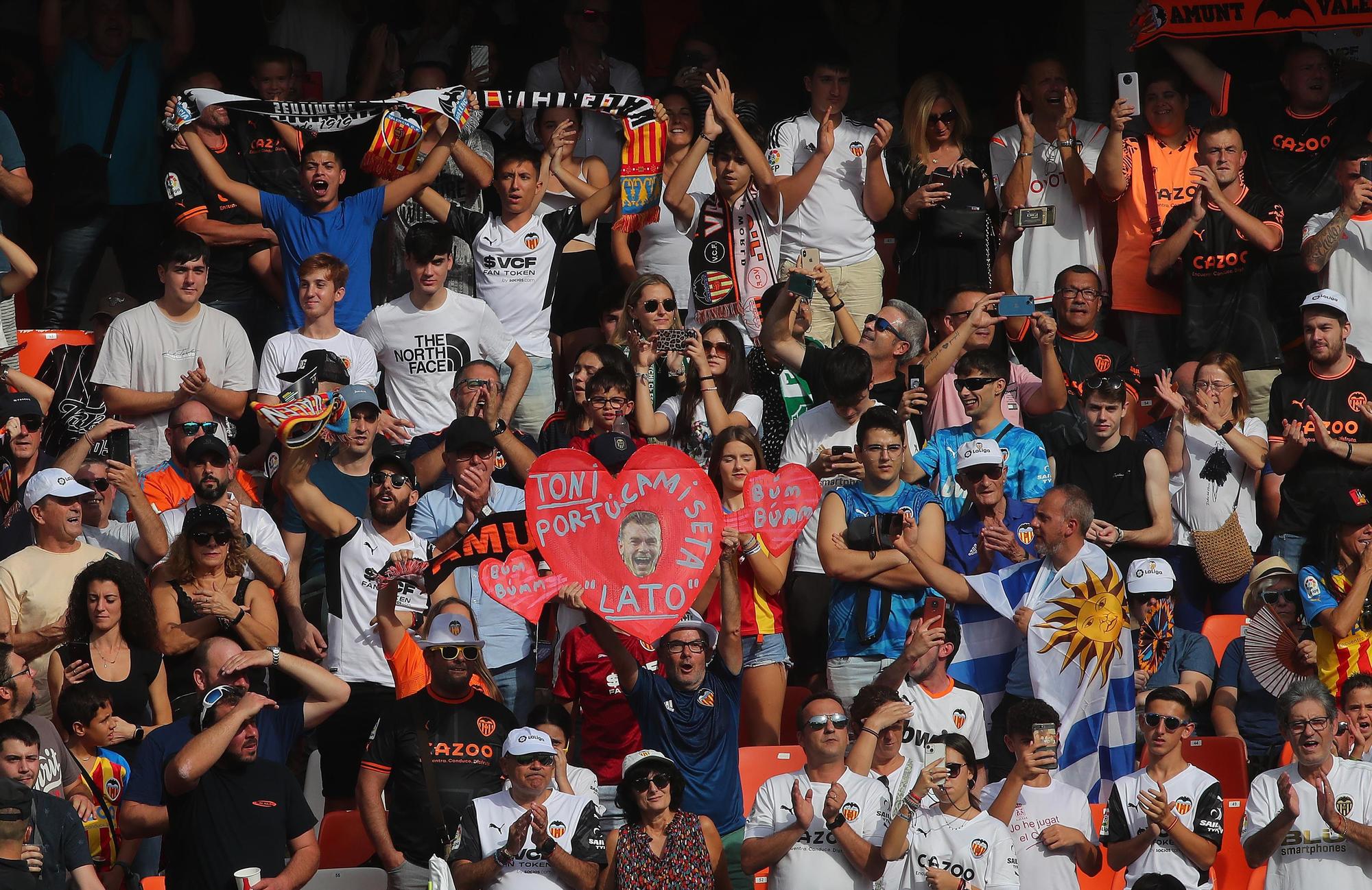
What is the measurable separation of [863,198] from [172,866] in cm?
628

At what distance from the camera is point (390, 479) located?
33.7 feet

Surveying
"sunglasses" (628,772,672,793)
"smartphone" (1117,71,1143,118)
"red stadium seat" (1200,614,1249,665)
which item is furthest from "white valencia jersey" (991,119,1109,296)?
"sunglasses" (628,772,672,793)

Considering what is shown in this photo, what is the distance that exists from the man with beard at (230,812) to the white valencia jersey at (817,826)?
1.89m

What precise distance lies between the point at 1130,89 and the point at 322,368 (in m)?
5.02

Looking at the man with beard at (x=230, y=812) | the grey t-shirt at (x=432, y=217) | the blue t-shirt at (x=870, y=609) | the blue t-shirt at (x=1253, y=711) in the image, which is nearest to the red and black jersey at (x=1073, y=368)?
the blue t-shirt at (x=870, y=609)

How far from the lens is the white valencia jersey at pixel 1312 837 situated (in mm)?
9258

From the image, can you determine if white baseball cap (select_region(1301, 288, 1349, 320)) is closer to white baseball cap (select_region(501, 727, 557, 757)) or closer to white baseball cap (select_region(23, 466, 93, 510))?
white baseball cap (select_region(501, 727, 557, 757))

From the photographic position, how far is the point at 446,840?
29.5 feet

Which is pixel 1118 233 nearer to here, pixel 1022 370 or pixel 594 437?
pixel 1022 370

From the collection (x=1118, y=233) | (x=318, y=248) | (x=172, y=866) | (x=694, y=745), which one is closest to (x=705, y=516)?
(x=694, y=745)

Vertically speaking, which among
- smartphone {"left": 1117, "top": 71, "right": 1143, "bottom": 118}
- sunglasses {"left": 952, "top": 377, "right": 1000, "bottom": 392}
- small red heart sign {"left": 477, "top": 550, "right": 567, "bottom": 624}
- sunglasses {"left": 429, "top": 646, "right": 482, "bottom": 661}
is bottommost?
sunglasses {"left": 429, "top": 646, "right": 482, "bottom": 661}

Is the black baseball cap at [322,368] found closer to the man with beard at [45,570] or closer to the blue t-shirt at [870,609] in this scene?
the man with beard at [45,570]

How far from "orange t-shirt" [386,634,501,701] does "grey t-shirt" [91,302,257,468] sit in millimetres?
2433

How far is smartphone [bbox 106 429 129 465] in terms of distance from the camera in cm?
1141
